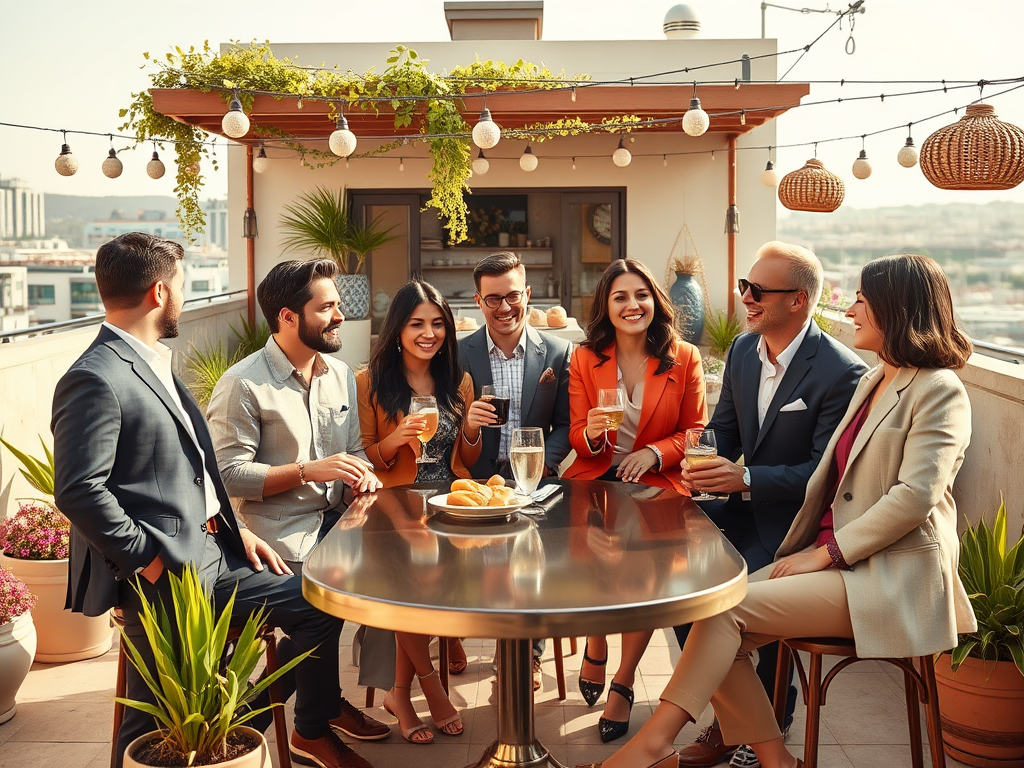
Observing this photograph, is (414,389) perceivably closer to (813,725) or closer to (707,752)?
(707,752)

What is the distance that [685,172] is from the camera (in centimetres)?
1053

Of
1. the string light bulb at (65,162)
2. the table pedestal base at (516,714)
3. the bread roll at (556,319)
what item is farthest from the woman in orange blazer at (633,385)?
the string light bulb at (65,162)

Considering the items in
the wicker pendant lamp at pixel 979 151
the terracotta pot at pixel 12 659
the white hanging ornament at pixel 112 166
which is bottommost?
the terracotta pot at pixel 12 659

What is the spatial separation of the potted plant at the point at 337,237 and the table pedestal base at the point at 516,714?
7.21 meters

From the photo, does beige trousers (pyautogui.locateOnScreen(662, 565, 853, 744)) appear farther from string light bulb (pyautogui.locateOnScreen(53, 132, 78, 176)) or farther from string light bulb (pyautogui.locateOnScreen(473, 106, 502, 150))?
string light bulb (pyautogui.locateOnScreen(53, 132, 78, 176))

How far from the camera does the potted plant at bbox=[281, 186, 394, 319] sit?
9680 mm

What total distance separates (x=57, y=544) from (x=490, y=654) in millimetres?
1828

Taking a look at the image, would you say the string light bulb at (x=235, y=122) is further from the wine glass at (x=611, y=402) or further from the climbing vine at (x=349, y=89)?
the wine glass at (x=611, y=402)

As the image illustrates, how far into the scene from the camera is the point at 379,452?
3.36 metres

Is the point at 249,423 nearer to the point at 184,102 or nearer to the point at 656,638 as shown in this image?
the point at 656,638

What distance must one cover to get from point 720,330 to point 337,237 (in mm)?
4014

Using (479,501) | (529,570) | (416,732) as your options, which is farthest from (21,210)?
(529,570)

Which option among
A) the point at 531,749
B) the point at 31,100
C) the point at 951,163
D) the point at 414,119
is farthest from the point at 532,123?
the point at 31,100

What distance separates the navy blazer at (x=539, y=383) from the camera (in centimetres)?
374
